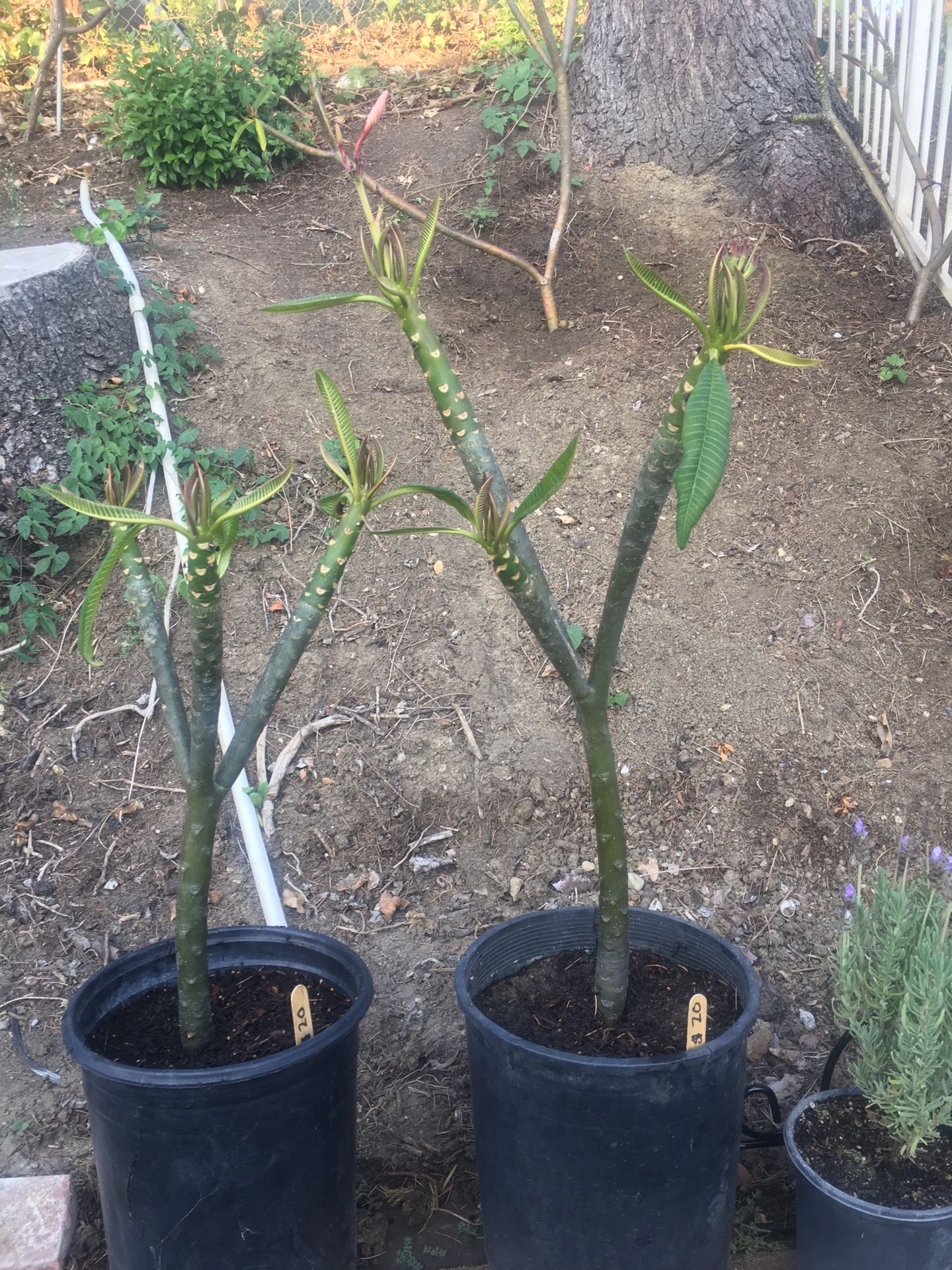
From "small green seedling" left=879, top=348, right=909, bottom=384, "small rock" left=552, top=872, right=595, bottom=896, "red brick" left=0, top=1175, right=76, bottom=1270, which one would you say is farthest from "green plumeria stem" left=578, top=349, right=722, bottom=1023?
"small green seedling" left=879, top=348, right=909, bottom=384

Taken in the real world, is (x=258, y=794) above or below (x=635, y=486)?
below

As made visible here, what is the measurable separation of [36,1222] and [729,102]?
14.9 feet

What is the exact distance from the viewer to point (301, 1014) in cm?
175

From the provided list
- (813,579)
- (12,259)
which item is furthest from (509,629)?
(12,259)

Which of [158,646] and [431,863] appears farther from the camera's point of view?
[431,863]

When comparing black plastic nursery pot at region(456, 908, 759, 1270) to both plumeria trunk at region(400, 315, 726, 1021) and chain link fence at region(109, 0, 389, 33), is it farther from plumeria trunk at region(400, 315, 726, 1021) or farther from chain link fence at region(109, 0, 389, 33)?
chain link fence at region(109, 0, 389, 33)

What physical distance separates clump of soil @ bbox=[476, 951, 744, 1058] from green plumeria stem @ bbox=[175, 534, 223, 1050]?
53 centimetres

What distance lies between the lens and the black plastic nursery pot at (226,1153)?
1.61 m

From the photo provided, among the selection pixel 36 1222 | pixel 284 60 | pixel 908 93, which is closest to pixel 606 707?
pixel 36 1222

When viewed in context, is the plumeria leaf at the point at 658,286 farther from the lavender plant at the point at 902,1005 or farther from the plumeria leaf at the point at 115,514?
the lavender plant at the point at 902,1005

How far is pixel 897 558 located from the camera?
301cm

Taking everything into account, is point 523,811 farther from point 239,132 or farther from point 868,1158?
point 239,132

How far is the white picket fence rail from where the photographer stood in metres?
3.56

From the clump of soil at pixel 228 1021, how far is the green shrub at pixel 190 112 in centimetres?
364
